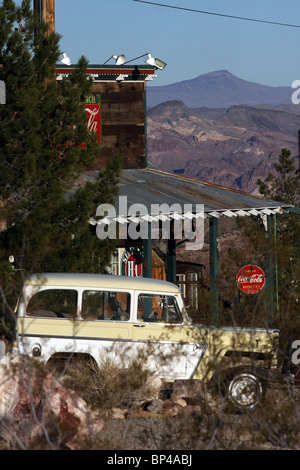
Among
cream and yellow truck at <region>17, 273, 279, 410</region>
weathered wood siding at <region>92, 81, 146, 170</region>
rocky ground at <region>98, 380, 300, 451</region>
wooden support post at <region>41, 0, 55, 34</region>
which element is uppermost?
wooden support post at <region>41, 0, 55, 34</region>

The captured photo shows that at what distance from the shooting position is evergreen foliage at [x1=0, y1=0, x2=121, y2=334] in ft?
44.0

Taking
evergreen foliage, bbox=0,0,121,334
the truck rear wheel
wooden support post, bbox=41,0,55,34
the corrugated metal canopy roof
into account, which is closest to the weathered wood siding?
the corrugated metal canopy roof

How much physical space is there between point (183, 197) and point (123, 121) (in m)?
4.78

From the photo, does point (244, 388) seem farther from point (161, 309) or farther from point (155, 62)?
point (155, 62)

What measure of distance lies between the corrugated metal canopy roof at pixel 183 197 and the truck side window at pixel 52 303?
17.7ft

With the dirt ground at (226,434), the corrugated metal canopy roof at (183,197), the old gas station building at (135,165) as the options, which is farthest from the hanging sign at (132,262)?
the dirt ground at (226,434)

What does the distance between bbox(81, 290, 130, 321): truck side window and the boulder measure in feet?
6.31

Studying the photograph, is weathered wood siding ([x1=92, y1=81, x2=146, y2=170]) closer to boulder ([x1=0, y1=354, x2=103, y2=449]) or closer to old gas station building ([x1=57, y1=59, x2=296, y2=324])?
old gas station building ([x1=57, y1=59, x2=296, y2=324])

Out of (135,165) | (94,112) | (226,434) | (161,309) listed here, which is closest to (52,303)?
(161,309)

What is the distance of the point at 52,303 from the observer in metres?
11.6

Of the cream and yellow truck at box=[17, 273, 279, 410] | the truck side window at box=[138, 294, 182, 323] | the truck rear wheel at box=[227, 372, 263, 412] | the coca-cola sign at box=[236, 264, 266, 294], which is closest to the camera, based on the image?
the truck rear wheel at box=[227, 372, 263, 412]

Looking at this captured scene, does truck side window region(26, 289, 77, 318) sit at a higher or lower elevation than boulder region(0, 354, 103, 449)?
higher

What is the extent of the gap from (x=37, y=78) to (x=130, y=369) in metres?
6.07

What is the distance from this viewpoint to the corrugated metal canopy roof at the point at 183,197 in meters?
18.8
